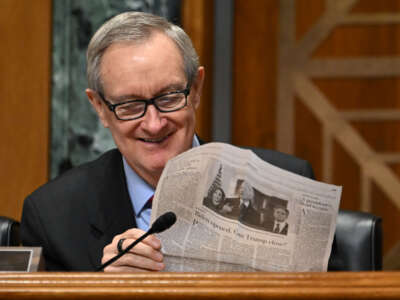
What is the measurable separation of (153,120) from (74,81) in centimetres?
147

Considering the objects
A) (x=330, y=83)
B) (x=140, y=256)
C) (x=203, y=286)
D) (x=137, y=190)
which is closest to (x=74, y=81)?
(x=330, y=83)

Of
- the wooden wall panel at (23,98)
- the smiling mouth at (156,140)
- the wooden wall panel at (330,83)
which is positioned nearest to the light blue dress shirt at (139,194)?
the smiling mouth at (156,140)

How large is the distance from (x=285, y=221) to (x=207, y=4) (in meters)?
1.95

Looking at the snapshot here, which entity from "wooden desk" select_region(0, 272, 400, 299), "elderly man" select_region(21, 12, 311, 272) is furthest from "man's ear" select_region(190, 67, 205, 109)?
"wooden desk" select_region(0, 272, 400, 299)

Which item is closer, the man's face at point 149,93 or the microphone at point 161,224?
the microphone at point 161,224

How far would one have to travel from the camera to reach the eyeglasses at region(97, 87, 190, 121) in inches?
61.2

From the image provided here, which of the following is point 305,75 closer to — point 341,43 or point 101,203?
point 341,43

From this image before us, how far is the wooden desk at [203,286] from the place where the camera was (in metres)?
0.84

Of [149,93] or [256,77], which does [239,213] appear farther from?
[256,77]

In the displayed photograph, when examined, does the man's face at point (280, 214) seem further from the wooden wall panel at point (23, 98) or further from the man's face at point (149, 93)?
the wooden wall panel at point (23, 98)

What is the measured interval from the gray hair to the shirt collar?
0.23 metres

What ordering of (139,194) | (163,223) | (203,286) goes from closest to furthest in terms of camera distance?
(203,286), (163,223), (139,194)

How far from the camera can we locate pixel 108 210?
5.29ft

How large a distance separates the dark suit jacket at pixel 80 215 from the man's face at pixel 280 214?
0.49 meters
